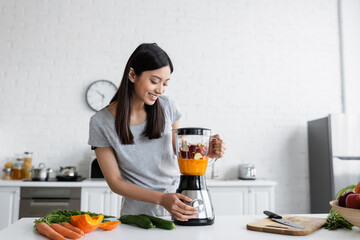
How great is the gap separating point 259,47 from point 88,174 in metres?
2.47

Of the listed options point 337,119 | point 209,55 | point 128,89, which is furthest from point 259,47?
point 128,89

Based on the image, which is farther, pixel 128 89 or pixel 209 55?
pixel 209 55

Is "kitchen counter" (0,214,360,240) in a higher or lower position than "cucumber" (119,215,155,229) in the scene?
lower

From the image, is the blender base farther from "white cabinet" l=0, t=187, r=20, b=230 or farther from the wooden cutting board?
"white cabinet" l=0, t=187, r=20, b=230

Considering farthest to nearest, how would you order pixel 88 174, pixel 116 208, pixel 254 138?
pixel 254 138, pixel 88 174, pixel 116 208

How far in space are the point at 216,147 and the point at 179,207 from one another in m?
0.33

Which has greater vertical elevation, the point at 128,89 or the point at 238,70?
the point at 238,70

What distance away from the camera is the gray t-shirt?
57.5 inches

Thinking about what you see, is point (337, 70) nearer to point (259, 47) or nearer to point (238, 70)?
point (259, 47)

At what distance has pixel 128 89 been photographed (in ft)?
4.95

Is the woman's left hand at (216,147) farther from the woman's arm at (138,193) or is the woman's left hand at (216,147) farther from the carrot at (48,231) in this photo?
the carrot at (48,231)

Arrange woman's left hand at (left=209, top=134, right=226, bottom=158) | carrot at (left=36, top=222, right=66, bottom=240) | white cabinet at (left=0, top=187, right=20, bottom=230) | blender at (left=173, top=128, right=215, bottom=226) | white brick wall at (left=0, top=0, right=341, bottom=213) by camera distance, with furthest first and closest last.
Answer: white brick wall at (left=0, top=0, right=341, bottom=213) → white cabinet at (left=0, top=187, right=20, bottom=230) → woman's left hand at (left=209, top=134, right=226, bottom=158) → blender at (left=173, top=128, right=215, bottom=226) → carrot at (left=36, top=222, right=66, bottom=240)

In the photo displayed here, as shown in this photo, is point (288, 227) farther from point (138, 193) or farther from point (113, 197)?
point (113, 197)

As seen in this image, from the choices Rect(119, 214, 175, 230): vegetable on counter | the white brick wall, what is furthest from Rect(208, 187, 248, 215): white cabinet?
Rect(119, 214, 175, 230): vegetable on counter
